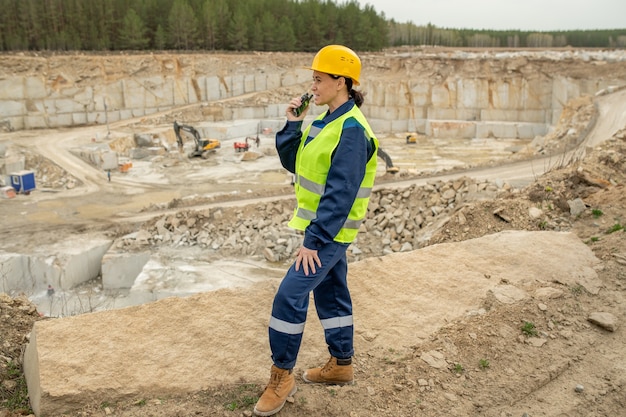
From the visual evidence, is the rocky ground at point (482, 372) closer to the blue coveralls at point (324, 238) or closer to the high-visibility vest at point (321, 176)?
the blue coveralls at point (324, 238)

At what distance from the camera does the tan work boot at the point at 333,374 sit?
316 centimetres

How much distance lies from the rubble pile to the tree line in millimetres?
34754

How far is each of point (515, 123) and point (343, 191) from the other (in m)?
34.3

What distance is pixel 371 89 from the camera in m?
39.5

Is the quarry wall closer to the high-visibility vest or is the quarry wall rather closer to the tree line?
the tree line

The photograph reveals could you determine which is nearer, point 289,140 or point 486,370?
point 289,140

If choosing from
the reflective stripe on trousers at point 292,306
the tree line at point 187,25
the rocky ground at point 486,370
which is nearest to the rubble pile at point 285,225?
the rocky ground at point 486,370

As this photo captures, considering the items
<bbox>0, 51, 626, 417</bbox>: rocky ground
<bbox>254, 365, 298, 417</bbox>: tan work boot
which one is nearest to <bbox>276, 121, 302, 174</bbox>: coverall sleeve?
<bbox>254, 365, 298, 417</bbox>: tan work boot

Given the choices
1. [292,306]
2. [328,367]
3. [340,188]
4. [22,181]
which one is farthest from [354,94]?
[22,181]

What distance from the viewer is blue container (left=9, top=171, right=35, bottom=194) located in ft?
65.5

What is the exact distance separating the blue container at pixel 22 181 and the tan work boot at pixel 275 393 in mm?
20148

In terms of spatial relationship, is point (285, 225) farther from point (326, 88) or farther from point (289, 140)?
point (326, 88)

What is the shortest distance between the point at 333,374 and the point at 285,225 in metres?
11.0

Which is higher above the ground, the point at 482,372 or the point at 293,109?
the point at 293,109
